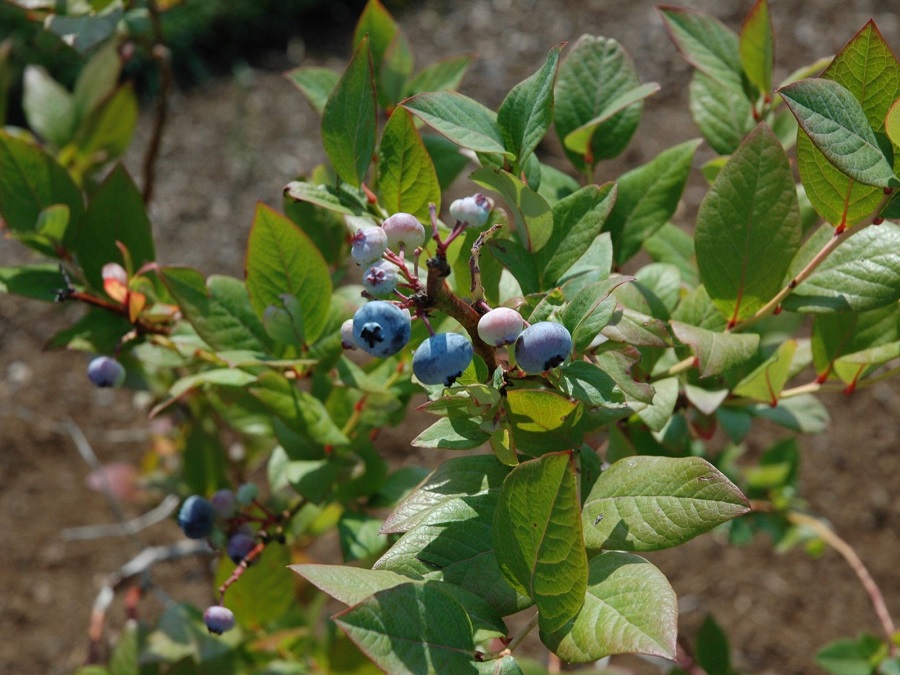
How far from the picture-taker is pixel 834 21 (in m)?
3.77

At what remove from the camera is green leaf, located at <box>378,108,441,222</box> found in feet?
2.39

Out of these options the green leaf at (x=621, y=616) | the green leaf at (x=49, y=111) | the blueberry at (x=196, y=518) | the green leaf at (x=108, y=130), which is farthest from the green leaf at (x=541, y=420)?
the green leaf at (x=49, y=111)

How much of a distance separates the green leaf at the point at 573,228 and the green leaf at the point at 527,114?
61mm

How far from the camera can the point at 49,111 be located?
1453 mm

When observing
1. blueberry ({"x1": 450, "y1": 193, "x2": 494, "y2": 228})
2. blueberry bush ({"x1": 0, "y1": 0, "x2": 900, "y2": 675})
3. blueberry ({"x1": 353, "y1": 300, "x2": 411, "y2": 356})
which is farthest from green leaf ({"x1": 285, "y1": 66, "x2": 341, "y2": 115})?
blueberry ({"x1": 353, "y1": 300, "x2": 411, "y2": 356})

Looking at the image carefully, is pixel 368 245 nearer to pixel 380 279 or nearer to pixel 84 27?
pixel 380 279

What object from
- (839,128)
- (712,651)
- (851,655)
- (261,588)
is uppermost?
(839,128)

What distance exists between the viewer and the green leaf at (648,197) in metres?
0.93

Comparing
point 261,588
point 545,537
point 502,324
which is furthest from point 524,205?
point 261,588

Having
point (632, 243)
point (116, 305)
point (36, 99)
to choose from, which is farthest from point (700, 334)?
point (36, 99)

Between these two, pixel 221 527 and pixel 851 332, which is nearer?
pixel 851 332

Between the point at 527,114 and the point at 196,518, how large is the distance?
0.60m

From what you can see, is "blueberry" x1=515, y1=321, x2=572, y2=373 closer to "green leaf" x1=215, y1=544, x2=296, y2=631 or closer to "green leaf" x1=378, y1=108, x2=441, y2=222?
"green leaf" x1=378, y1=108, x2=441, y2=222

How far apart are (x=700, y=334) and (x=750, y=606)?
6.66 feet
